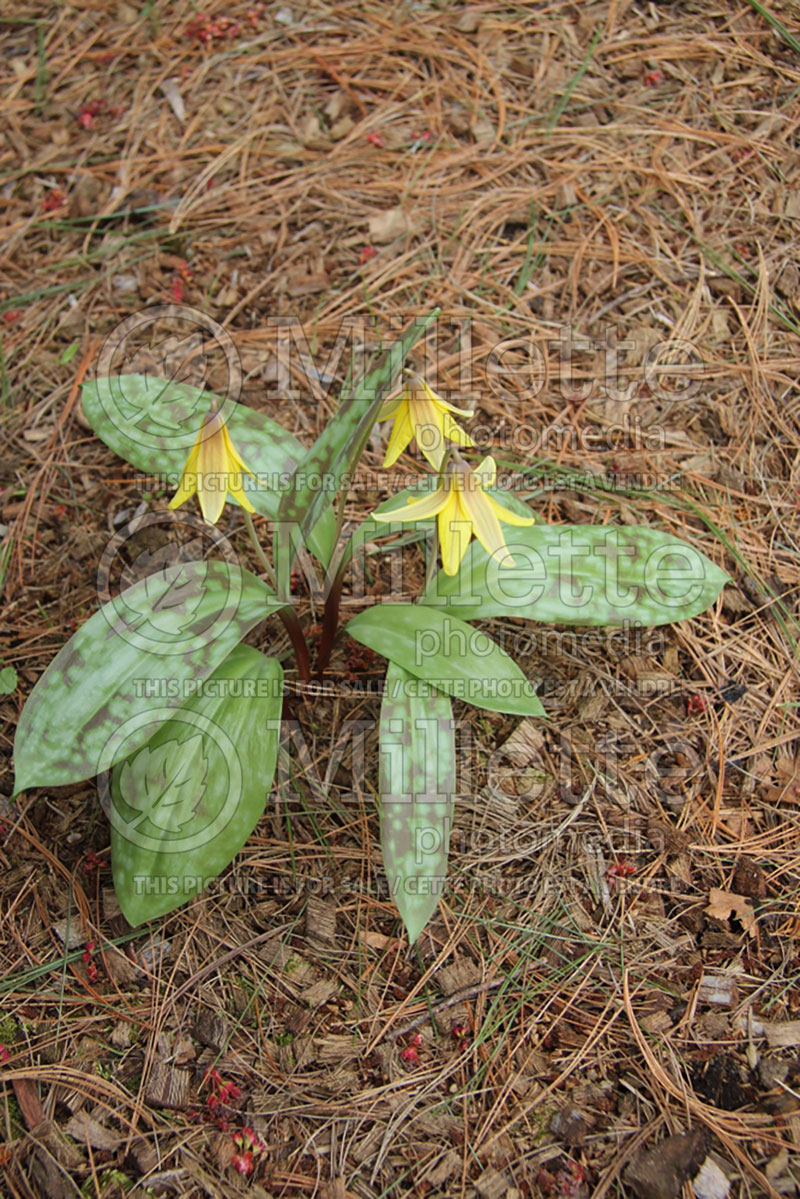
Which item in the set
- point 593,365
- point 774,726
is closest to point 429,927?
point 774,726

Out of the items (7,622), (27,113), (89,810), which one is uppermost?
(27,113)

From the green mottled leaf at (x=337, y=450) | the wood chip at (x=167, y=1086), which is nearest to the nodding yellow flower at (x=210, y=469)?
the green mottled leaf at (x=337, y=450)

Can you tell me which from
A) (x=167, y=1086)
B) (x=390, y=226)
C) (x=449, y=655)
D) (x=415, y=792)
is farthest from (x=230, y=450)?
(x=390, y=226)

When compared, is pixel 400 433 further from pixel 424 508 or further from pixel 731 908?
pixel 731 908

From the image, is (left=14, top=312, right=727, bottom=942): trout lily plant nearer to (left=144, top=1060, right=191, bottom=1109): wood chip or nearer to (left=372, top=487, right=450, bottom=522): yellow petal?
(left=372, top=487, right=450, bottom=522): yellow petal

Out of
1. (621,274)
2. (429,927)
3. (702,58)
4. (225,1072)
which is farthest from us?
(702,58)

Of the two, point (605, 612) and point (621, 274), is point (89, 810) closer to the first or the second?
point (605, 612)
